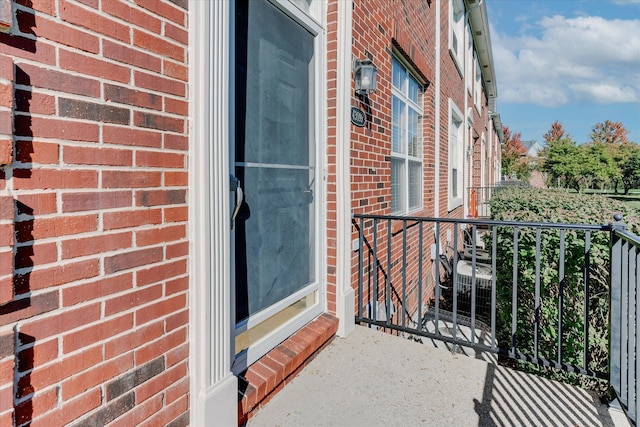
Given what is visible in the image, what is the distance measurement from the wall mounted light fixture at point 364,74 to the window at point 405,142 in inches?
57.8

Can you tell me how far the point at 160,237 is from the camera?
1.43 m

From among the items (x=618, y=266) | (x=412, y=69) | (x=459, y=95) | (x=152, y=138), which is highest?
(x=459, y=95)

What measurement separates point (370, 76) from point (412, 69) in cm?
231

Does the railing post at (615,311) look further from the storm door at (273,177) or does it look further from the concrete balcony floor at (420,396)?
the storm door at (273,177)

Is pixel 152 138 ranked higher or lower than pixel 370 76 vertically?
lower

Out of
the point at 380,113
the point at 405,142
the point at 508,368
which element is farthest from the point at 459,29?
the point at 508,368

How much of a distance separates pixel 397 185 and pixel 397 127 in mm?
743

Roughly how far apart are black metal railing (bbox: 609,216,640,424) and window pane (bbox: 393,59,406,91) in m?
3.02

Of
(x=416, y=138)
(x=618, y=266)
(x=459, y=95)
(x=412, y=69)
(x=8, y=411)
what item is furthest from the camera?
(x=459, y=95)

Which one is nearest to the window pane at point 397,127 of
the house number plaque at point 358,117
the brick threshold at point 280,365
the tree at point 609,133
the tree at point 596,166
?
the house number plaque at point 358,117

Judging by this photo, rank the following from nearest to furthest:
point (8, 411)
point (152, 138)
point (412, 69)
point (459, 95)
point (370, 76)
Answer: point (8, 411) → point (152, 138) → point (370, 76) → point (412, 69) → point (459, 95)

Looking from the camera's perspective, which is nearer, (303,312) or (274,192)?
(274,192)

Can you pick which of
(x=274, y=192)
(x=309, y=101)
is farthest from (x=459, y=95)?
(x=274, y=192)

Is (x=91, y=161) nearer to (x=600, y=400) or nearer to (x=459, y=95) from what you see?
(x=600, y=400)
